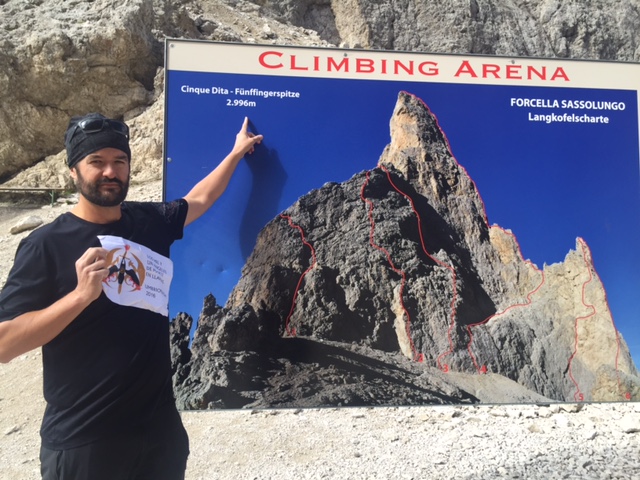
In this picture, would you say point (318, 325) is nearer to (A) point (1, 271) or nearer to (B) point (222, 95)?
(B) point (222, 95)

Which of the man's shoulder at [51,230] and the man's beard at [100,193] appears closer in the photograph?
the man's shoulder at [51,230]

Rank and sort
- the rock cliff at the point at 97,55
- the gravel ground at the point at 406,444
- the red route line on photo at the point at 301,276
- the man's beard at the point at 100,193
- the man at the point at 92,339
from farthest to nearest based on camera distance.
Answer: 1. the rock cliff at the point at 97,55
2. the gravel ground at the point at 406,444
3. the red route line on photo at the point at 301,276
4. the man's beard at the point at 100,193
5. the man at the point at 92,339

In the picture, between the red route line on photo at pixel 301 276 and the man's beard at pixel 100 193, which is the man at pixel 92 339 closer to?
the man's beard at pixel 100 193

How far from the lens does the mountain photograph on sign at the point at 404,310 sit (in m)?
2.77

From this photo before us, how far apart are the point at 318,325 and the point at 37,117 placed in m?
11.6

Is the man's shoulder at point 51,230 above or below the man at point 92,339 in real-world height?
above

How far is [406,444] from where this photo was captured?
390 centimetres

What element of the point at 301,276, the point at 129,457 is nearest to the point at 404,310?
the point at 301,276

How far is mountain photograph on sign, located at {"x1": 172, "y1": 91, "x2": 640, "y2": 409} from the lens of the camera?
9.10ft

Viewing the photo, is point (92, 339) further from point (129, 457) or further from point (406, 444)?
point (406, 444)

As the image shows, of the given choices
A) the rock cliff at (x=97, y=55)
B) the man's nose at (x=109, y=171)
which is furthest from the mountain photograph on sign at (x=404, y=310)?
the rock cliff at (x=97, y=55)

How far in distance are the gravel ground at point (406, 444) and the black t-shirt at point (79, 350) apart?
2.04m

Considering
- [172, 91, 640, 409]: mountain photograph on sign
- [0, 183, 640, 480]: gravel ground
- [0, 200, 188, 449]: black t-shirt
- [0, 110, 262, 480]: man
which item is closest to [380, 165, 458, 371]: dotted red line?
[172, 91, 640, 409]: mountain photograph on sign

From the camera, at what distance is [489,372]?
292cm
